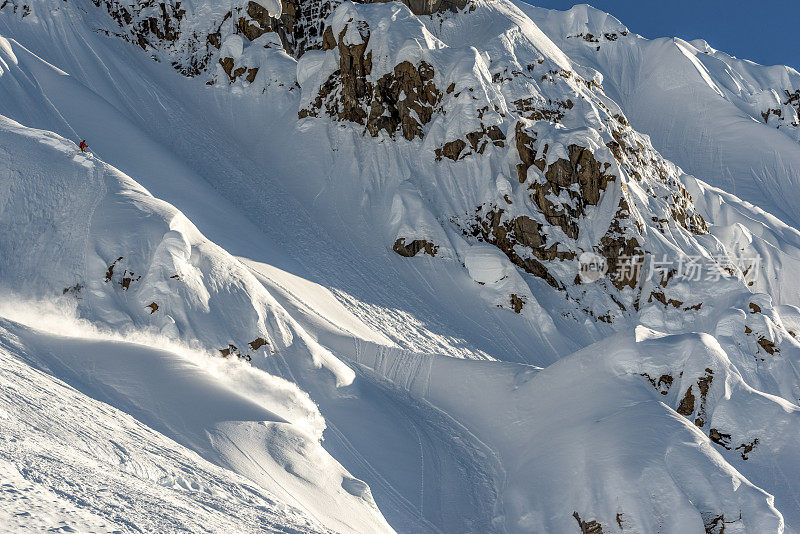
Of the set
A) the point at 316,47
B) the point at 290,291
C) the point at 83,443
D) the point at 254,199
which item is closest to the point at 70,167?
the point at 290,291

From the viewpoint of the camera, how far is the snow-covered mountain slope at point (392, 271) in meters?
13.8

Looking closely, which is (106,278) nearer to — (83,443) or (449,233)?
(83,443)

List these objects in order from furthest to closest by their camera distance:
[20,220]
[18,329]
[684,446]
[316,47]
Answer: [316,47], [20,220], [684,446], [18,329]

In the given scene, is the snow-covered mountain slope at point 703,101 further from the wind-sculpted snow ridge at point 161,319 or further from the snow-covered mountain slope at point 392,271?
the wind-sculpted snow ridge at point 161,319

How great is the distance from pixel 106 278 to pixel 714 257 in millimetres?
30464

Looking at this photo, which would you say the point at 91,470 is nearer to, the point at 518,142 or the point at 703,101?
the point at 518,142

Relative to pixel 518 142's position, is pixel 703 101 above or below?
above

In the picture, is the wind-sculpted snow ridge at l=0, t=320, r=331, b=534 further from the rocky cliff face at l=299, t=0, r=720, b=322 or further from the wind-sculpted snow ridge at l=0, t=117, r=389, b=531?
the rocky cliff face at l=299, t=0, r=720, b=322

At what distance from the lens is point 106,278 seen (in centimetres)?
1516

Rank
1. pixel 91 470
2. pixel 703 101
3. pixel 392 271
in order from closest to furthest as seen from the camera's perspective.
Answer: pixel 91 470, pixel 392 271, pixel 703 101

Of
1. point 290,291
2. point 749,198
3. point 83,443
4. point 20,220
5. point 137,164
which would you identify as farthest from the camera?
point 749,198

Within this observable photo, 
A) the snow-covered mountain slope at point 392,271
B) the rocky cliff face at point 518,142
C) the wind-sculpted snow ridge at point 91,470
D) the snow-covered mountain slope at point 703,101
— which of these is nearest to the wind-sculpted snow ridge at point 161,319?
the snow-covered mountain slope at point 392,271

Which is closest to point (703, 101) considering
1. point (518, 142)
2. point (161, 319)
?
point (518, 142)

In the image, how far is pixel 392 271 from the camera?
1192 inches
